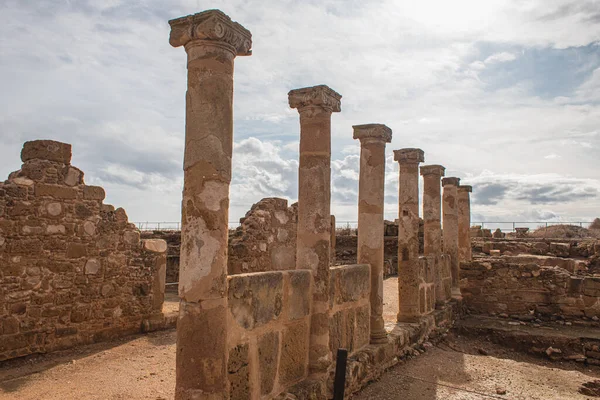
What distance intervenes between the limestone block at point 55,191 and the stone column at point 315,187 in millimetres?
4040

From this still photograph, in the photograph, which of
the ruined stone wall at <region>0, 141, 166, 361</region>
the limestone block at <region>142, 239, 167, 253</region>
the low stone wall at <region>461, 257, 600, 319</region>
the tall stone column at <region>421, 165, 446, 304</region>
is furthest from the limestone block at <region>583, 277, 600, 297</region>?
the ruined stone wall at <region>0, 141, 166, 361</region>

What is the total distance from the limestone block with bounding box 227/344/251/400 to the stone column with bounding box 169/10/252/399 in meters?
0.28

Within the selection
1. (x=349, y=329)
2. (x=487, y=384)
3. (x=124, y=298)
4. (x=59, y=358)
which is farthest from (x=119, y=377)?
(x=487, y=384)

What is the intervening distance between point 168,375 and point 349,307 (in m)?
2.63

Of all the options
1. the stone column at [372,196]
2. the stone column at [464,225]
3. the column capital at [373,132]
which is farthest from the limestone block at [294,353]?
the stone column at [464,225]

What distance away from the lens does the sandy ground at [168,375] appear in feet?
19.7

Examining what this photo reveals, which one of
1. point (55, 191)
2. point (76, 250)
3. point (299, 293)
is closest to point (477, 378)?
point (299, 293)

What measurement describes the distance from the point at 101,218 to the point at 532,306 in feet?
31.5

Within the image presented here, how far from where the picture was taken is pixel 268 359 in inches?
200

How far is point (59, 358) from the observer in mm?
7375

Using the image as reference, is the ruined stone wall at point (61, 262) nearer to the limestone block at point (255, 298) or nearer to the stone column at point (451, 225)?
the limestone block at point (255, 298)

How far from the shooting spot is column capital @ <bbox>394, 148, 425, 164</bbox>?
9742mm

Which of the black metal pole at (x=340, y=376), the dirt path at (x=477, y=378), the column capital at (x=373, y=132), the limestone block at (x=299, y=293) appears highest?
the column capital at (x=373, y=132)

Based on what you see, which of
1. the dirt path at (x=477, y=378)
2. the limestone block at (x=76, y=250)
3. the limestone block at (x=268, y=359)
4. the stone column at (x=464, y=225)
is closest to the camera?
the limestone block at (x=268, y=359)
